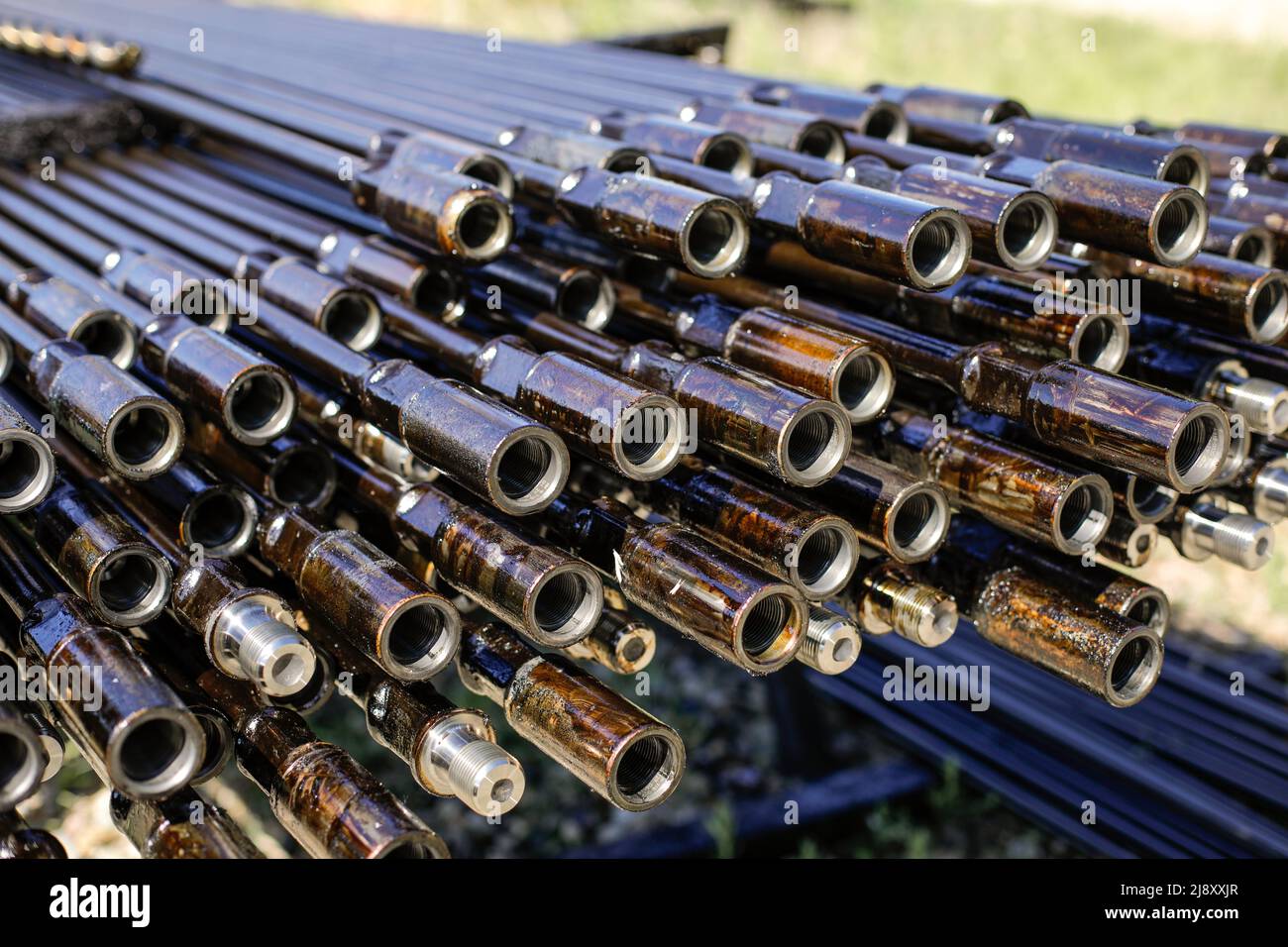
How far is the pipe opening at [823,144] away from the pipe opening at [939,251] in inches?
29.7

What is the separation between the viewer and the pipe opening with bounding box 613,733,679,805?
72.0 inches

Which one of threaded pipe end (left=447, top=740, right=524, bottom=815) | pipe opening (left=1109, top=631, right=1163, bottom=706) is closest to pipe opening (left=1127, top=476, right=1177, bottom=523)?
pipe opening (left=1109, top=631, right=1163, bottom=706)

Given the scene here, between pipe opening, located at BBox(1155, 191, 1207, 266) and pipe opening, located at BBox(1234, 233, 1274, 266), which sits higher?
pipe opening, located at BBox(1155, 191, 1207, 266)

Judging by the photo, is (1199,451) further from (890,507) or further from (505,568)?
(505,568)

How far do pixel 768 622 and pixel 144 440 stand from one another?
1.15 m

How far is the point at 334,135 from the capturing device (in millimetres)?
3166

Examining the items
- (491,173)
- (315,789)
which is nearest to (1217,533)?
(491,173)

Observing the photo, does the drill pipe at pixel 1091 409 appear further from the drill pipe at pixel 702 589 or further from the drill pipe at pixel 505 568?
the drill pipe at pixel 505 568

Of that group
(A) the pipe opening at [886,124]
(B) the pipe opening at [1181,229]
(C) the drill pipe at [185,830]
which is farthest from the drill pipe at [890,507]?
(A) the pipe opening at [886,124]

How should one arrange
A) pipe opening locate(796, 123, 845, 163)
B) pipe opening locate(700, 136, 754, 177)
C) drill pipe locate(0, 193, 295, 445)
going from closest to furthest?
drill pipe locate(0, 193, 295, 445) < pipe opening locate(700, 136, 754, 177) < pipe opening locate(796, 123, 845, 163)

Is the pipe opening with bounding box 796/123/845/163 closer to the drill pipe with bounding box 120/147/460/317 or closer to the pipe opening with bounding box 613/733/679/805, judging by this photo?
the drill pipe with bounding box 120/147/460/317

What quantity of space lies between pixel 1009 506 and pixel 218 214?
2.24 m

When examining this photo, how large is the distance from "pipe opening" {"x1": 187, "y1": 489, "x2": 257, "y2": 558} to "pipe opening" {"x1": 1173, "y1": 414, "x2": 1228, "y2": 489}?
163 centimetres
